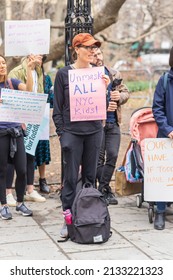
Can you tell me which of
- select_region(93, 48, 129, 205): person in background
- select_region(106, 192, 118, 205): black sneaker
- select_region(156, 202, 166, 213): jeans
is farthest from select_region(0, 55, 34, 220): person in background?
select_region(156, 202, 166, 213): jeans

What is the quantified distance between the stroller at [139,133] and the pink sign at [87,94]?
1.13 meters

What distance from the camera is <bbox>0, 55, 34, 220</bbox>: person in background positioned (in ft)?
20.2

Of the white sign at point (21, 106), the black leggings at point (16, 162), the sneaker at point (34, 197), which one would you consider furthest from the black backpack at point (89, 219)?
the sneaker at point (34, 197)

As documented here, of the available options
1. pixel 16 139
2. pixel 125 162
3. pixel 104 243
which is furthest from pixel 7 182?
pixel 104 243

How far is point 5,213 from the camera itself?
6.40 m

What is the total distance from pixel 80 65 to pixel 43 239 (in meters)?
1.74

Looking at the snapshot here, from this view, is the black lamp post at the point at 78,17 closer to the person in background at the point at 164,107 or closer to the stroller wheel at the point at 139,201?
the person in background at the point at 164,107

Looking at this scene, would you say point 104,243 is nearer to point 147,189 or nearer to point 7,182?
point 147,189

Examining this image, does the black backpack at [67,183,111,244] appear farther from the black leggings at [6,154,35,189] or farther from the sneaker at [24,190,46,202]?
the sneaker at [24,190,46,202]

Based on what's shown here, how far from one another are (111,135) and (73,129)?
4.72ft

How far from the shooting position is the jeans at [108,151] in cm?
690

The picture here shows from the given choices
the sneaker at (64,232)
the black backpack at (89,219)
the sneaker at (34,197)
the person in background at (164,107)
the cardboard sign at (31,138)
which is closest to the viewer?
the black backpack at (89,219)

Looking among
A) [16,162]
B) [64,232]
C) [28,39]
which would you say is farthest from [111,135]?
[64,232]

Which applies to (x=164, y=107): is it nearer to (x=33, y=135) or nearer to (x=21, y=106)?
(x=21, y=106)
